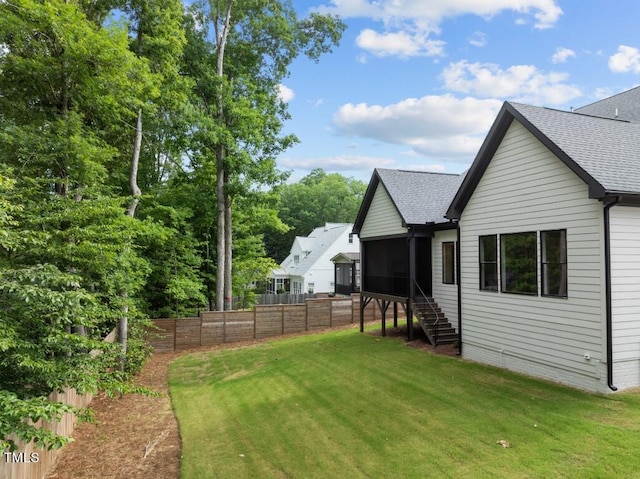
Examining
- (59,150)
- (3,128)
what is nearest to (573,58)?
(59,150)

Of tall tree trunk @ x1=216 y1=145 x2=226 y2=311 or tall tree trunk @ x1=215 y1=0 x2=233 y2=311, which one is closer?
tall tree trunk @ x1=215 y1=0 x2=233 y2=311

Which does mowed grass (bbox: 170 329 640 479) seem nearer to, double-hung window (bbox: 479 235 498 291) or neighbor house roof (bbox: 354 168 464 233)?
double-hung window (bbox: 479 235 498 291)

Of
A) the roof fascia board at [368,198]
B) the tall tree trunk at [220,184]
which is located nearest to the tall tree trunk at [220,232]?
the tall tree trunk at [220,184]

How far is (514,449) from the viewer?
18.4ft

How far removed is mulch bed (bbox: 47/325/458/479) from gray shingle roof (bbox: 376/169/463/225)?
9.35m

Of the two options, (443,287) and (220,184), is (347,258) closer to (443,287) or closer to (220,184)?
(220,184)

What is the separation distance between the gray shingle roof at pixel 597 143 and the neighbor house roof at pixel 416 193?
480 centimetres

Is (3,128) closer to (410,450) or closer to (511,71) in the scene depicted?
(410,450)

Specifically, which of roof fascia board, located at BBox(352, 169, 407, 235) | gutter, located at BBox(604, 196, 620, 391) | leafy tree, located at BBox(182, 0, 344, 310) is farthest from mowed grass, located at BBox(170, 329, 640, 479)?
leafy tree, located at BBox(182, 0, 344, 310)

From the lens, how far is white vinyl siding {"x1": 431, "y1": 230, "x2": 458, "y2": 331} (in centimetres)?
1295

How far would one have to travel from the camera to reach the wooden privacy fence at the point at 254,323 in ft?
54.7

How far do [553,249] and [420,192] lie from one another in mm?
7238

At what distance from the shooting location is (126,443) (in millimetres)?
7359

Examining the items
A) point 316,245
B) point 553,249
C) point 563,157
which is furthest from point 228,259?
point 316,245
